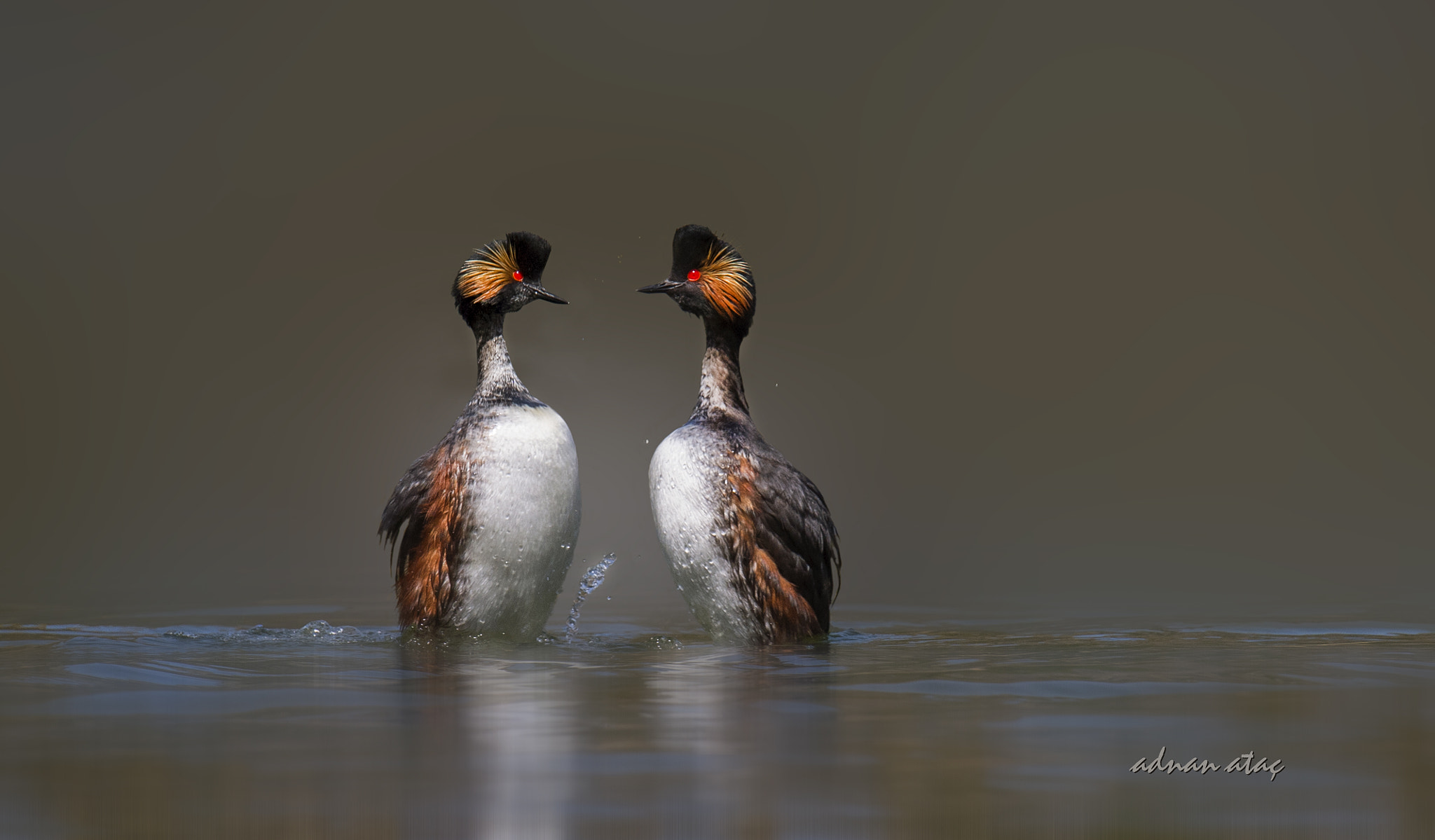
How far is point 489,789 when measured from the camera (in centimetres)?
388

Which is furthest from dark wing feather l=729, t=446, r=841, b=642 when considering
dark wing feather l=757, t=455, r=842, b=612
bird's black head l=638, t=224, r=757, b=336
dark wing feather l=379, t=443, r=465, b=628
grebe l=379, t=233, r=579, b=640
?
dark wing feather l=379, t=443, r=465, b=628

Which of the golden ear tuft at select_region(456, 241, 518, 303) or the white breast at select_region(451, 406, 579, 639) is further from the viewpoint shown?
the golden ear tuft at select_region(456, 241, 518, 303)

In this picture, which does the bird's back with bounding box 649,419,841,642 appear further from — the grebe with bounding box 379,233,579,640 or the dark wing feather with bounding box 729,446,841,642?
the grebe with bounding box 379,233,579,640

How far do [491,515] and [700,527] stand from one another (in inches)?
46.6

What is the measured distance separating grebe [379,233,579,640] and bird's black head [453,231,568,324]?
5 cm

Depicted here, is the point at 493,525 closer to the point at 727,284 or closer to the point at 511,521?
the point at 511,521

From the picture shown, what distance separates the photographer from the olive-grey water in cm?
366

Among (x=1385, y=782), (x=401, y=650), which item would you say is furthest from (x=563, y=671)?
(x=1385, y=782)

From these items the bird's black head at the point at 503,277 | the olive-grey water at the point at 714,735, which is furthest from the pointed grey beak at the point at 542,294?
the olive-grey water at the point at 714,735

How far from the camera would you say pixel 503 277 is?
855cm

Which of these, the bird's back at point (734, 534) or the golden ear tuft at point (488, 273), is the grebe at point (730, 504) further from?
the golden ear tuft at point (488, 273)

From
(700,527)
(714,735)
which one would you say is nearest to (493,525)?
(700,527)

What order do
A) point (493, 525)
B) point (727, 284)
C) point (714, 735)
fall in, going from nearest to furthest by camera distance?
point (714, 735) < point (493, 525) < point (727, 284)

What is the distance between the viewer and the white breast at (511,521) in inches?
314
